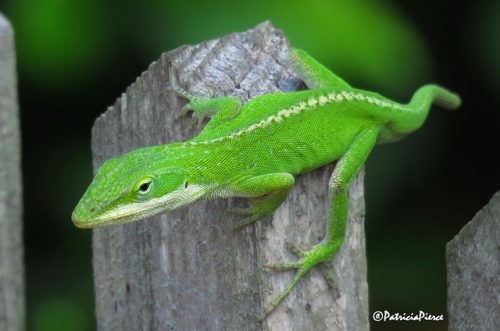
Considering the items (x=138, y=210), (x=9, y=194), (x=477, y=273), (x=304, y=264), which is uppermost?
(x=9, y=194)

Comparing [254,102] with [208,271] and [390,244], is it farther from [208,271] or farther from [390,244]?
[390,244]

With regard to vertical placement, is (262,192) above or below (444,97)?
below

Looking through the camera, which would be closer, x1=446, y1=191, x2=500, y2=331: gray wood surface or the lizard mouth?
x1=446, y1=191, x2=500, y2=331: gray wood surface

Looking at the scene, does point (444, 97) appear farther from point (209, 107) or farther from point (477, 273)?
point (477, 273)

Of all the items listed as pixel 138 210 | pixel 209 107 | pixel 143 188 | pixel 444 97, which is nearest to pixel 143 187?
pixel 143 188

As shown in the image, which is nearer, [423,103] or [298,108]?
[298,108]

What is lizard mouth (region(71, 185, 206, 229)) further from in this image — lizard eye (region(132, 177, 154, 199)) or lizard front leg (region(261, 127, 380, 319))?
lizard front leg (region(261, 127, 380, 319))

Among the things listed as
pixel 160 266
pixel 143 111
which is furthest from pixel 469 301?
pixel 143 111

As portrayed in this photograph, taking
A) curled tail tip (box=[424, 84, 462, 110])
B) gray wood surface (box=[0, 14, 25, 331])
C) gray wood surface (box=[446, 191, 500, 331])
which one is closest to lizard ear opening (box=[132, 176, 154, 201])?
gray wood surface (box=[0, 14, 25, 331])
